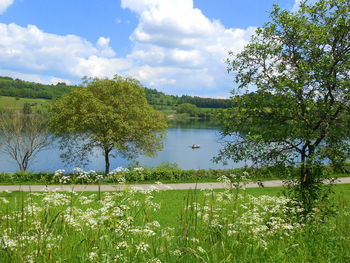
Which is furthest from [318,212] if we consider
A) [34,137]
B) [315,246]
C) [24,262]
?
[34,137]

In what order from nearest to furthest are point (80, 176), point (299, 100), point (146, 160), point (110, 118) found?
point (80, 176)
point (299, 100)
point (110, 118)
point (146, 160)

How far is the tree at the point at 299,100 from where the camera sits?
29.2ft

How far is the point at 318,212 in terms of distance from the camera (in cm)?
861

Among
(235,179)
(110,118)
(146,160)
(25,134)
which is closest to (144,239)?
(235,179)

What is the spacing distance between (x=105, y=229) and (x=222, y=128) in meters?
6.35

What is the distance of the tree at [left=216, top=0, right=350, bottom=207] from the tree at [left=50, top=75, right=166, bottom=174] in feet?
60.1

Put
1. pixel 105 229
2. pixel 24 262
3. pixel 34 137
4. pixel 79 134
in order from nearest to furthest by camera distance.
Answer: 1. pixel 24 262
2. pixel 105 229
3. pixel 79 134
4. pixel 34 137

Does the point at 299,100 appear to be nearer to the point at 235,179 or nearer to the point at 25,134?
the point at 235,179

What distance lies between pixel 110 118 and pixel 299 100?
2028 cm

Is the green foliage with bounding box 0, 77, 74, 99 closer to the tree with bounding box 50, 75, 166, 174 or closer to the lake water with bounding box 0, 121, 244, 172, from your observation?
the lake water with bounding box 0, 121, 244, 172

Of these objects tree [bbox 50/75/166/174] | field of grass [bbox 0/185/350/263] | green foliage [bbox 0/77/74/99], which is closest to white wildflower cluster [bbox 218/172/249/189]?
field of grass [bbox 0/185/350/263]

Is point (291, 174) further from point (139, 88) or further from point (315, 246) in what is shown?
point (139, 88)

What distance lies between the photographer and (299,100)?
934 cm

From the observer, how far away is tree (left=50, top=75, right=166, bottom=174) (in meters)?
27.4
